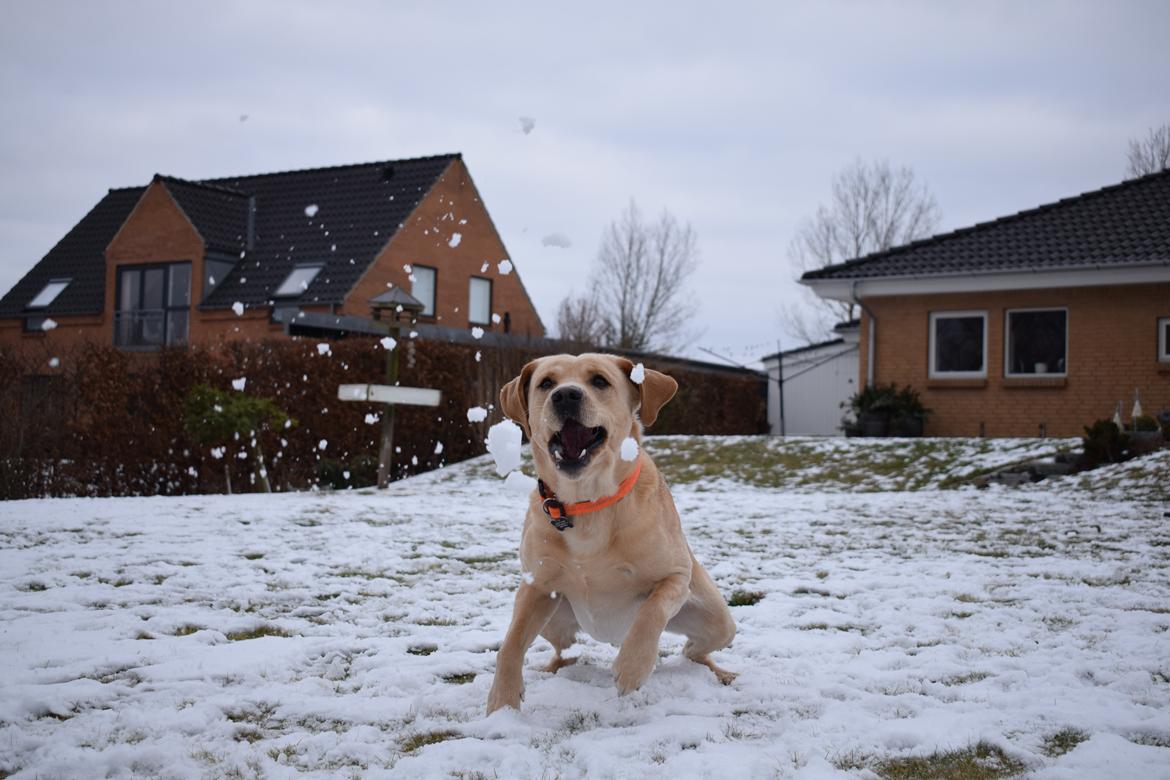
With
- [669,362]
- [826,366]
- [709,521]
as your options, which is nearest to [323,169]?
[669,362]

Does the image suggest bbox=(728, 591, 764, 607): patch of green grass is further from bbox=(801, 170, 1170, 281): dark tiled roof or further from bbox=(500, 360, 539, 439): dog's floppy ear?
bbox=(801, 170, 1170, 281): dark tiled roof

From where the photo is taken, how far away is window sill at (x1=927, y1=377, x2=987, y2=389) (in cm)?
1694

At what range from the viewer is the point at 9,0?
335 inches

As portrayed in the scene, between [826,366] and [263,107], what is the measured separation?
15992 millimetres

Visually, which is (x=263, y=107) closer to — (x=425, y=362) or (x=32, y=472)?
(x=32, y=472)

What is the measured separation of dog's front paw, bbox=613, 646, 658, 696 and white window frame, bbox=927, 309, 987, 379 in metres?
15.4

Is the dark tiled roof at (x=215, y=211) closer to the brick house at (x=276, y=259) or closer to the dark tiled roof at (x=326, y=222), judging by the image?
the brick house at (x=276, y=259)

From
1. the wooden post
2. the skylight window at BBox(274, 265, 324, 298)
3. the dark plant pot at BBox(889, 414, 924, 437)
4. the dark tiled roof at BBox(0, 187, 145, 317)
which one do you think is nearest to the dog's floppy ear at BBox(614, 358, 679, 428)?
the wooden post

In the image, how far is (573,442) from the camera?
3428mm

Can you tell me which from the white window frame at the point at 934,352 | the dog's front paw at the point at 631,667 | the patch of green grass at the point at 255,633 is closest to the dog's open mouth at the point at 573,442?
the dog's front paw at the point at 631,667

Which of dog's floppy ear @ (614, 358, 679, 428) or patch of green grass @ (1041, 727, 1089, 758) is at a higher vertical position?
dog's floppy ear @ (614, 358, 679, 428)

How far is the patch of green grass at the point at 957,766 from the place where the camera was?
8.75ft

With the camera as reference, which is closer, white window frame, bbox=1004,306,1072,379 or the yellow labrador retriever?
the yellow labrador retriever

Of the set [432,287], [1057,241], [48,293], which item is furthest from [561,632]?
[48,293]
